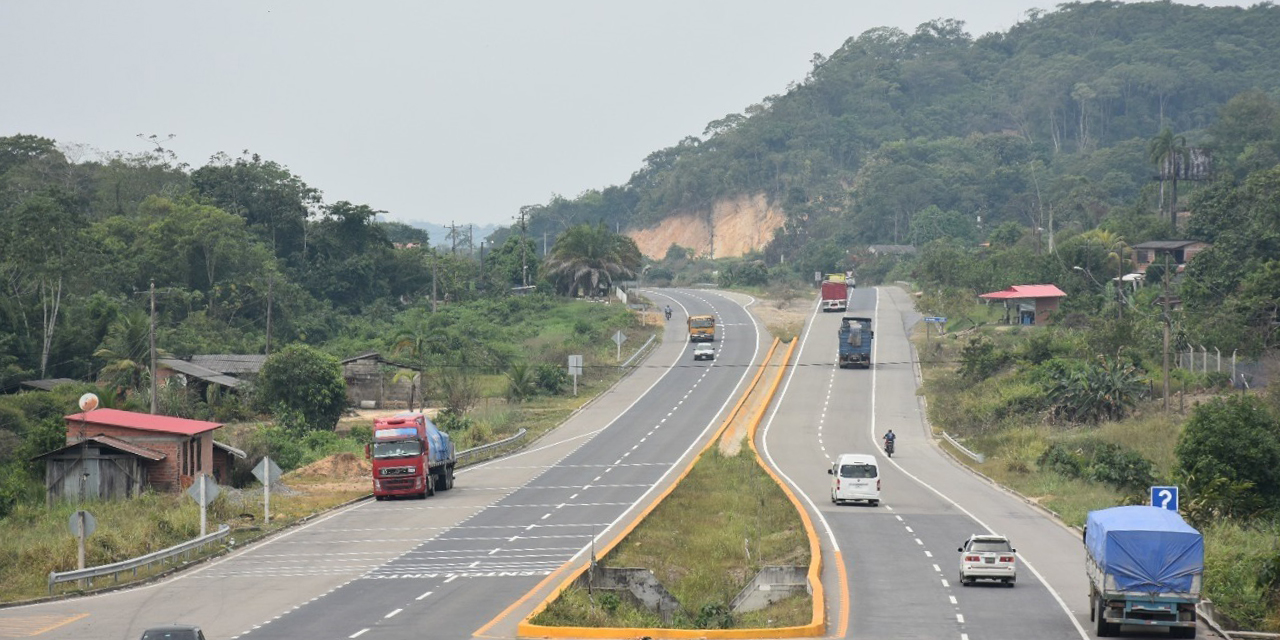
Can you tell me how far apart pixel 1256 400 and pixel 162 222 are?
81158mm

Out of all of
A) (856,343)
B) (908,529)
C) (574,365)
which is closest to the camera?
(908,529)

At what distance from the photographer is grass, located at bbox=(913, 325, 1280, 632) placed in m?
31.2

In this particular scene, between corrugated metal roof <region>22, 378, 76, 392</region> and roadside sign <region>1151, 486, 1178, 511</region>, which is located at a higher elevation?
roadside sign <region>1151, 486, 1178, 511</region>

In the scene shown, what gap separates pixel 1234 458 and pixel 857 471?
39.5 ft

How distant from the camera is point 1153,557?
27.0m

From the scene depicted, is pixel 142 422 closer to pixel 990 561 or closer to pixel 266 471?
pixel 266 471

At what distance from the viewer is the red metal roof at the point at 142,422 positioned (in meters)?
50.8

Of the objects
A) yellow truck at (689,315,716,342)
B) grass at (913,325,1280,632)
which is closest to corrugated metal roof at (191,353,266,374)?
yellow truck at (689,315,716,342)

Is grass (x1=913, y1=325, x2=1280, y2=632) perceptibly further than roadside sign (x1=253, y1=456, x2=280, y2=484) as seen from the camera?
No

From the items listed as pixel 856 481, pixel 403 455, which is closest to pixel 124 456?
pixel 403 455

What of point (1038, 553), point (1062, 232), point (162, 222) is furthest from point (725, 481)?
point (1062, 232)

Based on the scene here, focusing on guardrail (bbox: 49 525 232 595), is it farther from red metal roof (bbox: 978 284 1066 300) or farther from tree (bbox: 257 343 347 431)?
red metal roof (bbox: 978 284 1066 300)

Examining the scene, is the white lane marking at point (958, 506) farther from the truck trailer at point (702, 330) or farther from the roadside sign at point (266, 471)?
the roadside sign at point (266, 471)

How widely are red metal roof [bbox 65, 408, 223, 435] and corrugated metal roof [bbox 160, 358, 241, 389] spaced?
24729 mm
